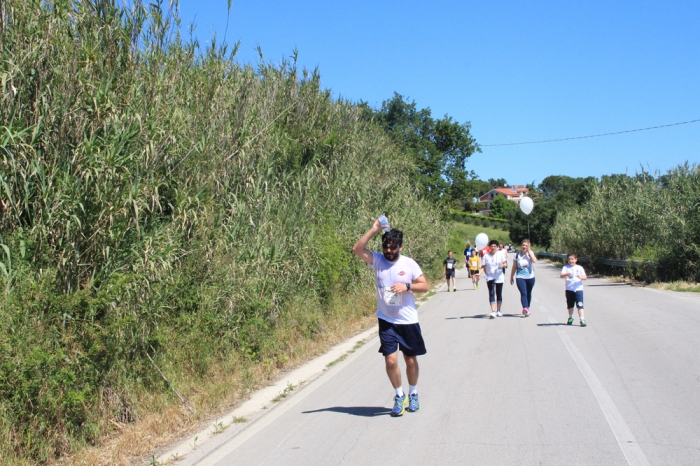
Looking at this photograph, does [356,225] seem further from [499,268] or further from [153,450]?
[153,450]

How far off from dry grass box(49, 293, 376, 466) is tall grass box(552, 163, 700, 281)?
59.8 feet

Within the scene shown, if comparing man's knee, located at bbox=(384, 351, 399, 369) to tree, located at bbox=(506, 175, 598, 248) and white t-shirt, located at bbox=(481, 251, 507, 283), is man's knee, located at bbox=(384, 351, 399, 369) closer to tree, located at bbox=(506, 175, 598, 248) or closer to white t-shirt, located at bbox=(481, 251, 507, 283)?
white t-shirt, located at bbox=(481, 251, 507, 283)

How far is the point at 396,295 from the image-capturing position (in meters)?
6.74

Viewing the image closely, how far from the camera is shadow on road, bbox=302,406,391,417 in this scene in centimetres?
700

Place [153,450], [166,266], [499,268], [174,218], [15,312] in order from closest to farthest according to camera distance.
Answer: [15,312]
[153,450]
[166,266]
[174,218]
[499,268]

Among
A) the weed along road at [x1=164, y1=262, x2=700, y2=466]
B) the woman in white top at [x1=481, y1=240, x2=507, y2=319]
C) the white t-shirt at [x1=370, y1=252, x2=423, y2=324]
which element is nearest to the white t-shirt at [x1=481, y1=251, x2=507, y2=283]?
the woman in white top at [x1=481, y1=240, x2=507, y2=319]

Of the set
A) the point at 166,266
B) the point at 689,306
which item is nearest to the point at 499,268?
the point at 689,306

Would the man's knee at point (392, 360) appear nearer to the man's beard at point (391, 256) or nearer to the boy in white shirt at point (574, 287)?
the man's beard at point (391, 256)

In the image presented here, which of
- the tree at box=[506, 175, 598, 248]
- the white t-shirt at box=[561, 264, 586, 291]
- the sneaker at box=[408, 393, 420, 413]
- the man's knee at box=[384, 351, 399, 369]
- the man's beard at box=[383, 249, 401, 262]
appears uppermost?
the tree at box=[506, 175, 598, 248]

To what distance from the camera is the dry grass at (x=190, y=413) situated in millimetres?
5723

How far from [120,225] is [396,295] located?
3026mm

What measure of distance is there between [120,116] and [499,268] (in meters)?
10.6

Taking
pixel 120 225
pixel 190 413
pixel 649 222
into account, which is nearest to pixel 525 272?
pixel 190 413

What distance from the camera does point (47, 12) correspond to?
7887 mm
